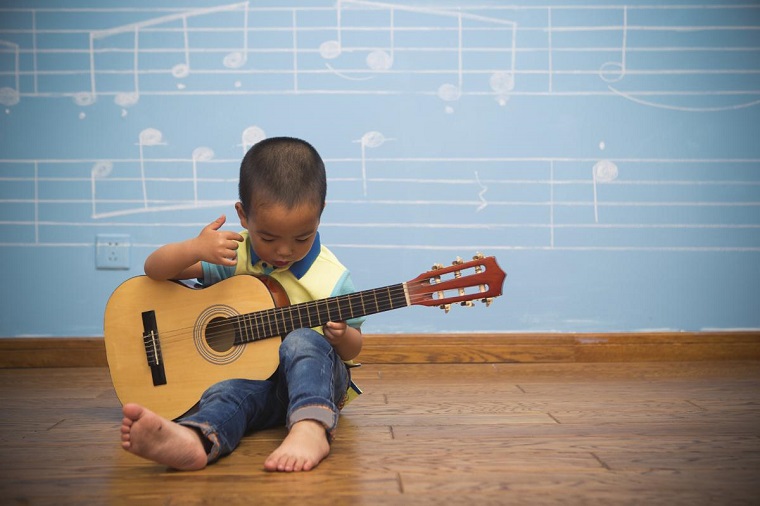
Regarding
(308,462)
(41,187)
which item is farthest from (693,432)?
(41,187)

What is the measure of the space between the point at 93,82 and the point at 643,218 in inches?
66.7

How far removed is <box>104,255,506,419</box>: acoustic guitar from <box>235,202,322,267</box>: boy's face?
0.23 feet

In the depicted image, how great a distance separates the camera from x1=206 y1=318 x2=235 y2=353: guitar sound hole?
4.50 ft

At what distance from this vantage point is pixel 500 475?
108cm

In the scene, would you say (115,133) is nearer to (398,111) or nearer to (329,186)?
(329,186)

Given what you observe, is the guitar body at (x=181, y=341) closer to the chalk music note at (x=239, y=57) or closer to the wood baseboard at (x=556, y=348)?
the wood baseboard at (x=556, y=348)

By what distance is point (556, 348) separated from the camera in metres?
2.15

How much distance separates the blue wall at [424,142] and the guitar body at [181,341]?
75cm

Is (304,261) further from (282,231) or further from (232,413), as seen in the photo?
(232,413)

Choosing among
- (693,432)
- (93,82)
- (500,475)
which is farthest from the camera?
(93,82)

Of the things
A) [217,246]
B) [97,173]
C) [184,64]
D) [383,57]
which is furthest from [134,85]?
[217,246]

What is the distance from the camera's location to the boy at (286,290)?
3.79ft

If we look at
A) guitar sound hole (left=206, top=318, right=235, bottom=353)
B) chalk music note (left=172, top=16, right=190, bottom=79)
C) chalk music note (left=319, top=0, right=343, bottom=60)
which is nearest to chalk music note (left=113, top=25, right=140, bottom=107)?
chalk music note (left=172, top=16, right=190, bottom=79)

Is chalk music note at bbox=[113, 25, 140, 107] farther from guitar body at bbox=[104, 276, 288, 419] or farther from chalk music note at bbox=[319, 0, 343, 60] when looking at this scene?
guitar body at bbox=[104, 276, 288, 419]
